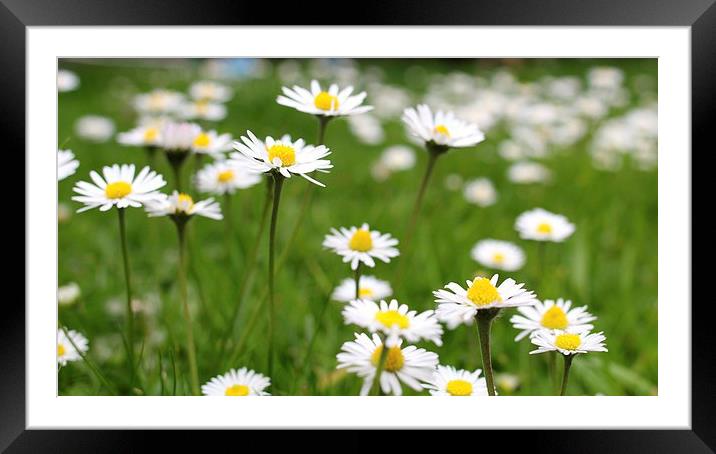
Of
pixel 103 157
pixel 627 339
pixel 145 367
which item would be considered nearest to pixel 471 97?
pixel 103 157

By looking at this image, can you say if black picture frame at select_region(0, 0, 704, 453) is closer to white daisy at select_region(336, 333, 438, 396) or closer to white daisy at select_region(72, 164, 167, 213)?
white daisy at select_region(72, 164, 167, 213)

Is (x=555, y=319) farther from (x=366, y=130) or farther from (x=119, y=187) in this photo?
(x=366, y=130)

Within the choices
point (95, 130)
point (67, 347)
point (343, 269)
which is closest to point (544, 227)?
point (343, 269)

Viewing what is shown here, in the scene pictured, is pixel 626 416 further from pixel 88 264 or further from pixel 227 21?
pixel 88 264

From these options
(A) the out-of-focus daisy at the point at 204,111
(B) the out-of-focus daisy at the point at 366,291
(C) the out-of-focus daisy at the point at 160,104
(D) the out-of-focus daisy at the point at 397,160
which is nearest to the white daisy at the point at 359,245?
(B) the out-of-focus daisy at the point at 366,291

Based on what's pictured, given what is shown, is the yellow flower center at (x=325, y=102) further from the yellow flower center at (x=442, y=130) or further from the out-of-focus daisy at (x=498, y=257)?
the out-of-focus daisy at (x=498, y=257)

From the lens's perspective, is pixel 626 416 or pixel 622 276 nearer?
pixel 626 416

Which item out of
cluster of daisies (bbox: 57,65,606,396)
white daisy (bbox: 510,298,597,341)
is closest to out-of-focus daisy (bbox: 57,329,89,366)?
cluster of daisies (bbox: 57,65,606,396)
